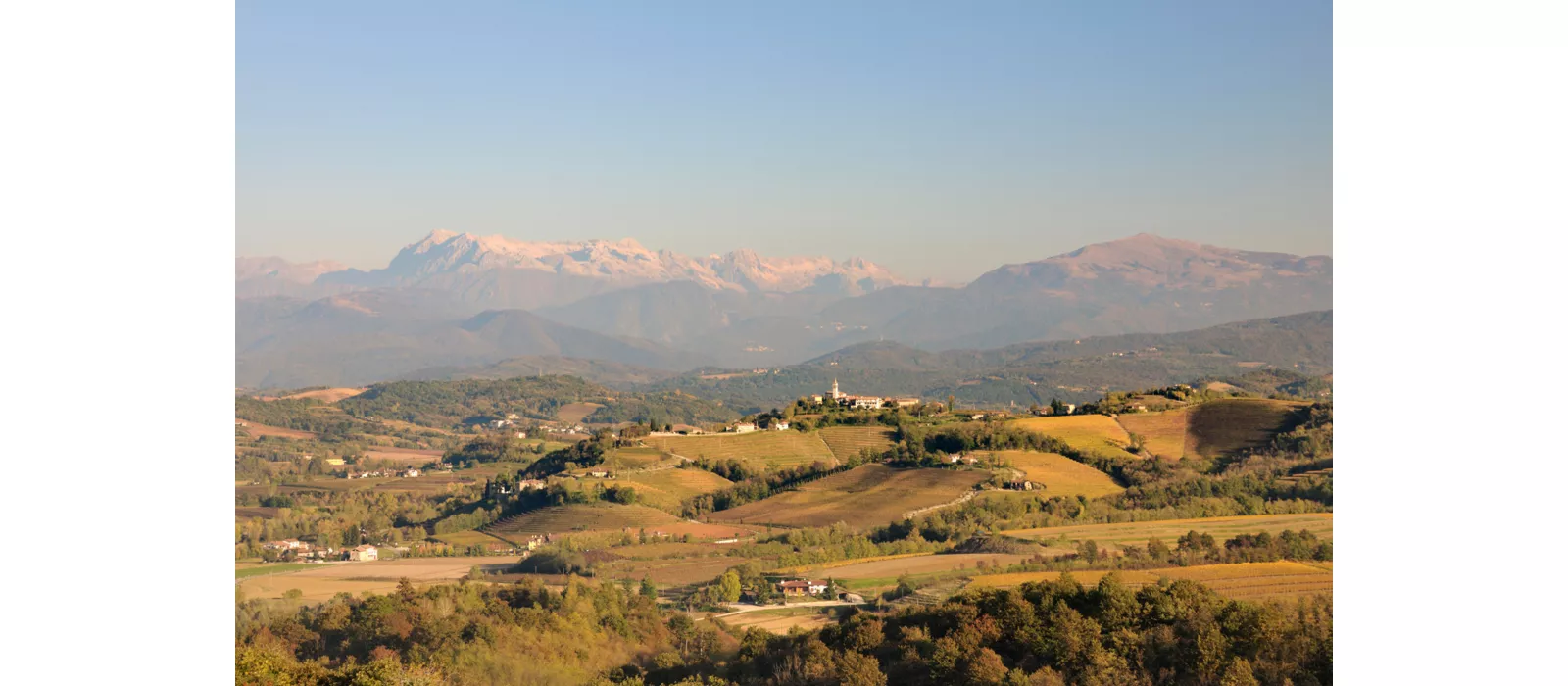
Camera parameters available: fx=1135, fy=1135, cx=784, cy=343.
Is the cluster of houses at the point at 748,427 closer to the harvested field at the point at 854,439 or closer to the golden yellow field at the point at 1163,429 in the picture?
the harvested field at the point at 854,439

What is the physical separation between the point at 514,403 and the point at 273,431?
20.5m

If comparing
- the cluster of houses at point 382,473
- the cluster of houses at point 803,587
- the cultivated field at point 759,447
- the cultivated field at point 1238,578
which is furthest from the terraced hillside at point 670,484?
the cultivated field at point 1238,578

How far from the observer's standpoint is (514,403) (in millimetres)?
78125

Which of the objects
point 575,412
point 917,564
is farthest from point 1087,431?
point 575,412

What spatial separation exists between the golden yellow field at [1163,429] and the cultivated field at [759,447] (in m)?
9.64

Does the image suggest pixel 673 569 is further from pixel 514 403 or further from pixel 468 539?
pixel 514 403

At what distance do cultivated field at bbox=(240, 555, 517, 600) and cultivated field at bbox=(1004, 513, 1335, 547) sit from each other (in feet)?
39.2

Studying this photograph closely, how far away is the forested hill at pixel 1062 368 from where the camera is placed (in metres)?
76.6

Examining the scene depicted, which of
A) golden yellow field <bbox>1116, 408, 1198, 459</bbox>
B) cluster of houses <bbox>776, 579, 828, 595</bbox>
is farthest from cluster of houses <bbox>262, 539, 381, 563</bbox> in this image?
golden yellow field <bbox>1116, 408, 1198, 459</bbox>

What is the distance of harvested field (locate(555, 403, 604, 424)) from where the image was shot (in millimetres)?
71375

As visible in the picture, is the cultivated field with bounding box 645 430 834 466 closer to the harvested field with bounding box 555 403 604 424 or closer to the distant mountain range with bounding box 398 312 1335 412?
the distant mountain range with bounding box 398 312 1335 412
